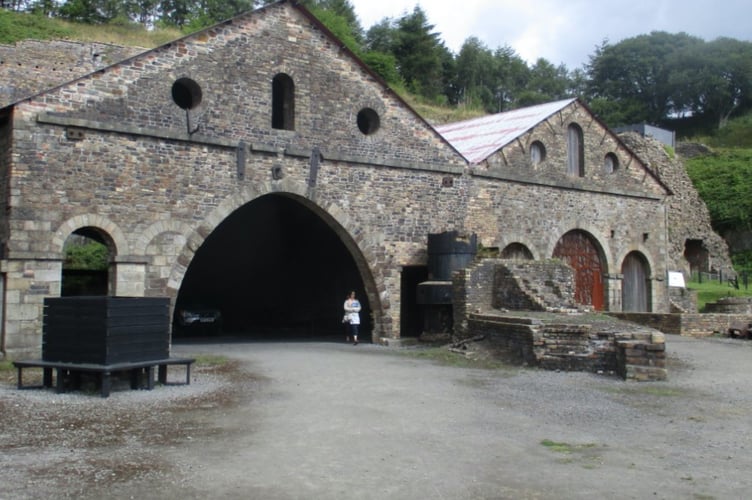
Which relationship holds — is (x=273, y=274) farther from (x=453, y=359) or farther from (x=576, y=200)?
(x=453, y=359)

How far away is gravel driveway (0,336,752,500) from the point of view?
19.9 ft

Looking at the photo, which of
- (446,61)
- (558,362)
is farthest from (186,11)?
(558,362)

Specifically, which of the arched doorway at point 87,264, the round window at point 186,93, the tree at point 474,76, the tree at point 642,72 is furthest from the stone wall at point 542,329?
the tree at point 642,72

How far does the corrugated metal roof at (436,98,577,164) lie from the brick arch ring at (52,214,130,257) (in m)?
10.5

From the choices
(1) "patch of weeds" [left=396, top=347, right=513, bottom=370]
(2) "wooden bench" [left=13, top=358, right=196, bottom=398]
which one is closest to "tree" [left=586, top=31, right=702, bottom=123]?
(1) "patch of weeds" [left=396, top=347, right=513, bottom=370]

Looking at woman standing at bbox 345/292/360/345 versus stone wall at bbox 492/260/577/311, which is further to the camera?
woman standing at bbox 345/292/360/345

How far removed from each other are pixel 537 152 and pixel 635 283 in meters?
6.48

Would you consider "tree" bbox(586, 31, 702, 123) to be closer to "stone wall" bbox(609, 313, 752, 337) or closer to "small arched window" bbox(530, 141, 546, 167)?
"small arched window" bbox(530, 141, 546, 167)

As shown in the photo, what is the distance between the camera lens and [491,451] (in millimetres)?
7312

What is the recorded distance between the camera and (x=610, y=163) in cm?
2573

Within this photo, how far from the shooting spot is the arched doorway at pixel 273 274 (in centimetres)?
2370

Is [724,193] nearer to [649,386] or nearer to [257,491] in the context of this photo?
[649,386]

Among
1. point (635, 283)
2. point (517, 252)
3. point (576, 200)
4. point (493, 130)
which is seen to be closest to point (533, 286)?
point (517, 252)

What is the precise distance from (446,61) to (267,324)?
42744mm
